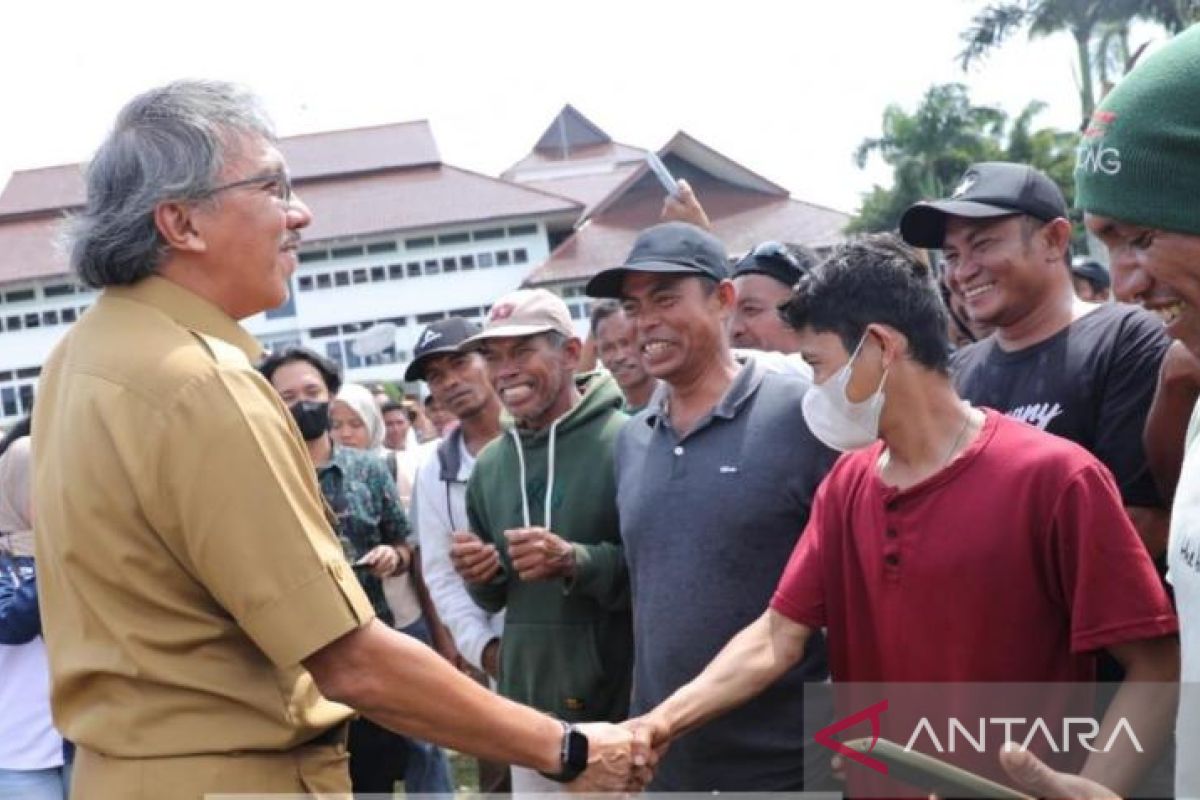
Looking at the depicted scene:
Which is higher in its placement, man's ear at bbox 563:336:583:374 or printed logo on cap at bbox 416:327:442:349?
man's ear at bbox 563:336:583:374

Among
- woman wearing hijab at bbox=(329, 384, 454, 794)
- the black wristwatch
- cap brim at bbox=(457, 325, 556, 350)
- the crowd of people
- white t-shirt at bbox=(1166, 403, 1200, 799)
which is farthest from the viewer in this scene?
woman wearing hijab at bbox=(329, 384, 454, 794)

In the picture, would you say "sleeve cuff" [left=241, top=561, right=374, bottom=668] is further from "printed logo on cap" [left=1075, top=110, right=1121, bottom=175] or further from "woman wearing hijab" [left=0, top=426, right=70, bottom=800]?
"woman wearing hijab" [left=0, top=426, right=70, bottom=800]

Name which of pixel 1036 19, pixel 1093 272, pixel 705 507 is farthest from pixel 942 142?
pixel 705 507

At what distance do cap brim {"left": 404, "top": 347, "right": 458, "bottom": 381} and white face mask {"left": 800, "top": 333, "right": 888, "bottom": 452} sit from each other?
2.70m

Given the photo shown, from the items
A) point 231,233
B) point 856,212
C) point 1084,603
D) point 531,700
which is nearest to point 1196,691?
point 1084,603

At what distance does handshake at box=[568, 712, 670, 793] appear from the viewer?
3.35 metres

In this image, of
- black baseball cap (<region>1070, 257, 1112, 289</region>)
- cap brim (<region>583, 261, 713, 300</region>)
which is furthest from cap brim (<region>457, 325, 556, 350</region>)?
black baseball cap (<region>1070, 257, 1112, 289</region>)

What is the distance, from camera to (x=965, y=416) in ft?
→ 10.6

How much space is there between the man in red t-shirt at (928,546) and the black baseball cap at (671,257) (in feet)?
3.02

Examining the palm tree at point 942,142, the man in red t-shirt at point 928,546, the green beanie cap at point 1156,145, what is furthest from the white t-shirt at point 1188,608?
the palm tree at point 942,142

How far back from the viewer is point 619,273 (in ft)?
14.8

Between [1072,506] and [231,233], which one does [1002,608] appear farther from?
[231,233]

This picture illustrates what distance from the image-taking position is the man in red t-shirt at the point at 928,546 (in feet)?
9.22

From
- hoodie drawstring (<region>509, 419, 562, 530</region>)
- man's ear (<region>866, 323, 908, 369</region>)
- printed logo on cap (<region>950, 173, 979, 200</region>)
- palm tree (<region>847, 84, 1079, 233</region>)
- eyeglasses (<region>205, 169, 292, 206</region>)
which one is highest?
eyeglasses (<region>205, 169, 292, 206</region>)
